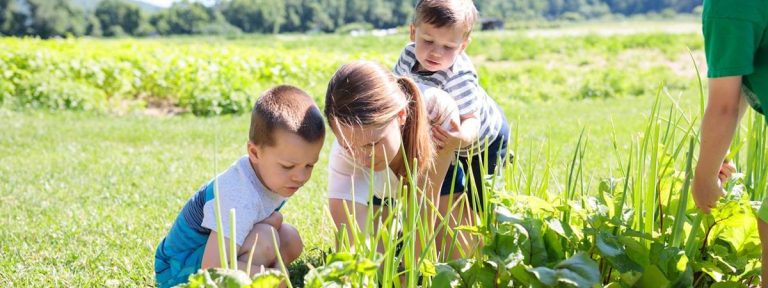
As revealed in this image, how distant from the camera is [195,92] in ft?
30.2

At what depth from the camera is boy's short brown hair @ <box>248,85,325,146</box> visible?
2029 millimetres

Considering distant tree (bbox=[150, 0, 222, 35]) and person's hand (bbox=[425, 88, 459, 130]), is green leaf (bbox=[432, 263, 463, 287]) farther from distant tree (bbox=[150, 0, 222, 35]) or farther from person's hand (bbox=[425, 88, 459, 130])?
distant tree (bbox=[150, 0, 222, 35])

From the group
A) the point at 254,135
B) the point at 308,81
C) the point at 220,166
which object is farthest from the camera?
the point at 308,81

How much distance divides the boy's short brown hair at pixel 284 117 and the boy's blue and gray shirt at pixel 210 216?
0.47 feet

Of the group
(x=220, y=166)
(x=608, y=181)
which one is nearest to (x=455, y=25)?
(x=608, y=181)

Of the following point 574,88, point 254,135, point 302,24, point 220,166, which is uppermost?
point 254,135

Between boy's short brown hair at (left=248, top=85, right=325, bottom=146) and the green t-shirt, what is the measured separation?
3.18ft

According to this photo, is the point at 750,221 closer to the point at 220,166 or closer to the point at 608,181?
the point at 608,181

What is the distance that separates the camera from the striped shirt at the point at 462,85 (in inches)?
99.8

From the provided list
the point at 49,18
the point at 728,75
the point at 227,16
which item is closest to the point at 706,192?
the point at 728,75

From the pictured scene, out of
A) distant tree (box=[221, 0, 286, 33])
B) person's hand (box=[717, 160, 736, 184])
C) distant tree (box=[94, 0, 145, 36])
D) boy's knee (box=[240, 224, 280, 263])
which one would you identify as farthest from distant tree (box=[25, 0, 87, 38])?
person's hand (box=[717, 160, 736, 184])

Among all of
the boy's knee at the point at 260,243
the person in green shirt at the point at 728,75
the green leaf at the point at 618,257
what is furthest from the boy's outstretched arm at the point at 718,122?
the boy's knee at the point at 260,243

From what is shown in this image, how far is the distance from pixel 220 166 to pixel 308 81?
18.0 feet

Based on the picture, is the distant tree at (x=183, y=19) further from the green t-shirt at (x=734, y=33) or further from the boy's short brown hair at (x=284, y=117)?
the green t-shirt at (x=734, y=33)
